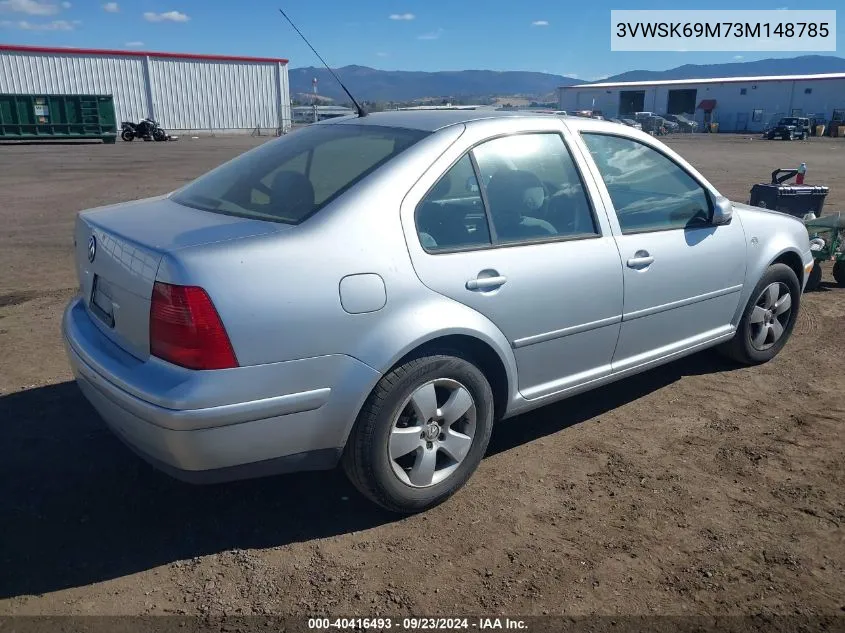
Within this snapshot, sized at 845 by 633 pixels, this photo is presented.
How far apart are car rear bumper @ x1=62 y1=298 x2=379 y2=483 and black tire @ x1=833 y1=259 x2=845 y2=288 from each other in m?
6.20

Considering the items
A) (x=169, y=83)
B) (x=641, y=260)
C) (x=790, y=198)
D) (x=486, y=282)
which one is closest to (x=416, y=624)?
(x=486, y=282)

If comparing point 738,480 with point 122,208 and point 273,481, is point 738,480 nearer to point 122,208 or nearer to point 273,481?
point 273,481

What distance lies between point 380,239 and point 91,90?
47.2m

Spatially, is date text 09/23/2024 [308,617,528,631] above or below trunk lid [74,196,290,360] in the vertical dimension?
below

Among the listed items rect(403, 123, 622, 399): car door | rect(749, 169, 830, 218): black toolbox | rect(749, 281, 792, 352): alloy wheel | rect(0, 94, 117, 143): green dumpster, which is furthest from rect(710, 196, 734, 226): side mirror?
rect(0, 94, 117, 143): green dumpster

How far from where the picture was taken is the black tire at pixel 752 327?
4.79m

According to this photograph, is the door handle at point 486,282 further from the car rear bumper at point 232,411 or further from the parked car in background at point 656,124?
the parked car in background at point 656,124

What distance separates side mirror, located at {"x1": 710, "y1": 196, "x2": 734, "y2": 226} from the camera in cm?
427

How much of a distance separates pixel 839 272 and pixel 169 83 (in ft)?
153

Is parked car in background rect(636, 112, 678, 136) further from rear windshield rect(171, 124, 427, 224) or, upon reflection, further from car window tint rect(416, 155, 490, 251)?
car window tint rect(416, 155, 490, 251)

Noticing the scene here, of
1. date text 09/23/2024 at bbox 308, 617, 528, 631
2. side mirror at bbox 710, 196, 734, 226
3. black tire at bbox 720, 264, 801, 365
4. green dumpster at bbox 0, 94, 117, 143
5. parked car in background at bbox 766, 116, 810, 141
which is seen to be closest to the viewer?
date text 09/23/2024 at bbox 308, 617, 528, 631

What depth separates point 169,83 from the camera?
152 feet

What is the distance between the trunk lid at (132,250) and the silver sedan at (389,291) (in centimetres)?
1

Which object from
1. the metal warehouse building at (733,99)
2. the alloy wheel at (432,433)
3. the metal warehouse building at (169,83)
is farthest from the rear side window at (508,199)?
the metal warehouse building at (733,99)
